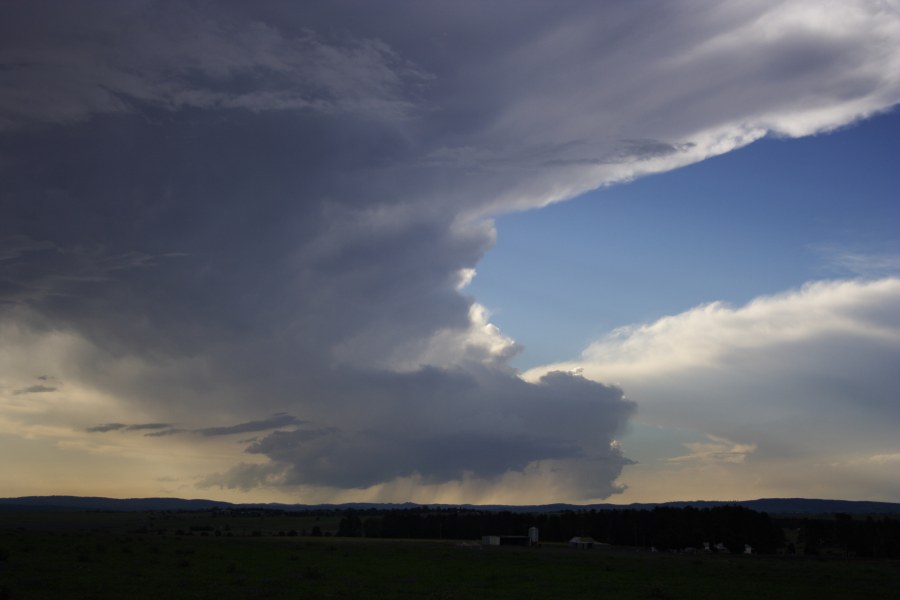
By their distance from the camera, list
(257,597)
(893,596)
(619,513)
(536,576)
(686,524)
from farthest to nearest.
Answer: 1. (619,513)
2. (686,524)
3. (536,576)
4. (893,596)
5. (257,597)

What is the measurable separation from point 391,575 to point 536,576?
1238 centimetres

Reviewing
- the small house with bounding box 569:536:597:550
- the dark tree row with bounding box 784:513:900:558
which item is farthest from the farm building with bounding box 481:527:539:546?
the dark tree row with bounding box 784:513:900:558

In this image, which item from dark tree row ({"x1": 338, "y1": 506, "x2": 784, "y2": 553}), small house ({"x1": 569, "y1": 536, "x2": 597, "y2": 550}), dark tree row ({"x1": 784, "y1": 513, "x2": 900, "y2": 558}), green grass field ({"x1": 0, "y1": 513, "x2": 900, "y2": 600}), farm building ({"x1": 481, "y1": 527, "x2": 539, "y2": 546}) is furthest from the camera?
farm building ({"x1": 481, "y1": 527, "x2": 539, "y2": 546})

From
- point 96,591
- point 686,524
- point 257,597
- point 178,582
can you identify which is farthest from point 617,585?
point 686,524

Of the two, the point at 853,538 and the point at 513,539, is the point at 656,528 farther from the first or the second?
the point at 853,538

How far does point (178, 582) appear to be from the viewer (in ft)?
170

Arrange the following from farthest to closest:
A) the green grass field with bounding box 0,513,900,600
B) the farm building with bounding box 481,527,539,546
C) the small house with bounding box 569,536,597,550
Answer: the farm building with bounding box 481,527,539,546, the small house with bounding box 569,536,597,550, the green grass field with bounding box 0,513,900,600

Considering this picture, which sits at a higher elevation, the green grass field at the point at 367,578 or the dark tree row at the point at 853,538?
the dark tree row at the point at 853,538

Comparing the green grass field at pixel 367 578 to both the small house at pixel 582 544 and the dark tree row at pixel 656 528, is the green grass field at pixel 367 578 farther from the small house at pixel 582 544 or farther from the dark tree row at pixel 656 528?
the small house at pixel 582 544

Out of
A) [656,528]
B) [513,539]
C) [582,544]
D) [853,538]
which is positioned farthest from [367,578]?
[513,539]

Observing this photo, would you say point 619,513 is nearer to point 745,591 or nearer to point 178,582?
point 745,591

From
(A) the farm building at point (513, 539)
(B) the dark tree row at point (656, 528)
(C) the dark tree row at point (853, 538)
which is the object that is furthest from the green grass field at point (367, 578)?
(A) the farm building at point (513, 539)

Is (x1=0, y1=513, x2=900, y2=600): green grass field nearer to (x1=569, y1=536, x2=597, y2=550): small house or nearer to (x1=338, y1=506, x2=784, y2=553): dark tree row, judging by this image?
(x1=338, y1=506, x2=784, y2=553): dark tree row

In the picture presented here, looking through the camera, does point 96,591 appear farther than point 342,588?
No
